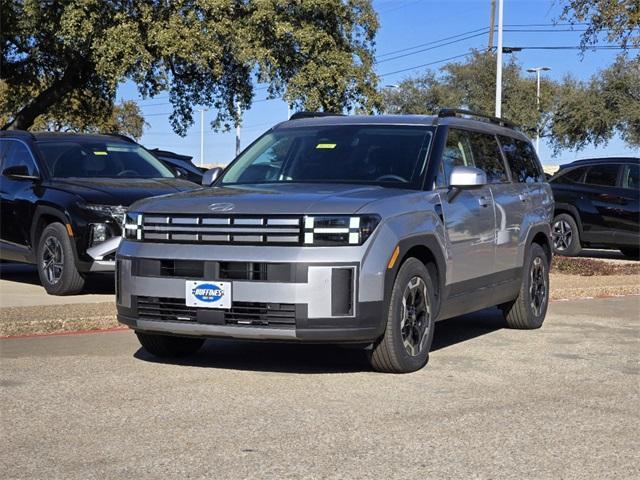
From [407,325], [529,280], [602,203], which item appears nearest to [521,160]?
[529,280]

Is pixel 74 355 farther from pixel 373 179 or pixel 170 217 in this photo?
pixel 373 179

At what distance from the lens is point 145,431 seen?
5.34 meters

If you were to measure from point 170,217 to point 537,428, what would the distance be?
2785mm

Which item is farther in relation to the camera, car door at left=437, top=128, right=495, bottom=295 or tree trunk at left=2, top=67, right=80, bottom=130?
tree trunk at left=2, top=67, right=80, bottom=130

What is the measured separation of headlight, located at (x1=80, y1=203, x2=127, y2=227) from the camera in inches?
431

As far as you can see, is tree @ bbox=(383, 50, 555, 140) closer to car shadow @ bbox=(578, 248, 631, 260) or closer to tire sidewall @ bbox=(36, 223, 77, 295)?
car shadow @ bbox=(578, 248, 631, 260)

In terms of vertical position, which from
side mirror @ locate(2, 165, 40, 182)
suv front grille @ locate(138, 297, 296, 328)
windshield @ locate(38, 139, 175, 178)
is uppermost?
windshield @ locate(38, 139, 175, 178)

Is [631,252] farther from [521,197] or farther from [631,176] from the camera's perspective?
[521,197]

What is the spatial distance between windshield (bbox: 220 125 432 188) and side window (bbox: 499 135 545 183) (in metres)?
1.82

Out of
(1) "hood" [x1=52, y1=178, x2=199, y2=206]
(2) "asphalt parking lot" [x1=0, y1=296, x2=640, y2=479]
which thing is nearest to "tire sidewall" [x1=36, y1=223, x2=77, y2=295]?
(1) "hood" [x1=52, y1=178, x2=199, y2=206]

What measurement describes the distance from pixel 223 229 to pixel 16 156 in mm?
6536

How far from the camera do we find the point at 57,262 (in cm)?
1120

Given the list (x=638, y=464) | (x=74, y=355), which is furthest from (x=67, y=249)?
(x=638, y=464)

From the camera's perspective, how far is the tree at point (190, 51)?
2627 cm
